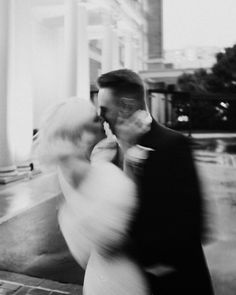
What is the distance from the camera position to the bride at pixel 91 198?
4.49 feet

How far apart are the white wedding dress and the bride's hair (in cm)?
10

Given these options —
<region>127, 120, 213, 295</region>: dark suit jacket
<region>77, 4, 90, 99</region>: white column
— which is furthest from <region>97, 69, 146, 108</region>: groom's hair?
<region>77, 4, 90, 99</region>: white column

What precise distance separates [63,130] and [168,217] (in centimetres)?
58

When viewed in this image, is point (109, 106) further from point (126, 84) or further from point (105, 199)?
point (105, 199)

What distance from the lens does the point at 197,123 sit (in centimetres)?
3672

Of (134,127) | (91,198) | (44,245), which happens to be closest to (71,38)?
(44,245)

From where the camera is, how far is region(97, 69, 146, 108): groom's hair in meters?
1.71

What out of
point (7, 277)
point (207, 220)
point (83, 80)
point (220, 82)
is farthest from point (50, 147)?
point (220, 82)

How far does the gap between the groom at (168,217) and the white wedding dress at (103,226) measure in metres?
0.06

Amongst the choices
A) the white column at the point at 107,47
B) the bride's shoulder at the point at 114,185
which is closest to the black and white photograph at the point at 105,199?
the bride's shoulder at the point at 114,185

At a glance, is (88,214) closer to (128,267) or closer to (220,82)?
(128,267)

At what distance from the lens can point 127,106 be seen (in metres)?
1.72

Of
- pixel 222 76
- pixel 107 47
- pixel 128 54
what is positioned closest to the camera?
pixel 107 47

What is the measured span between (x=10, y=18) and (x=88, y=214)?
31.2 ft
